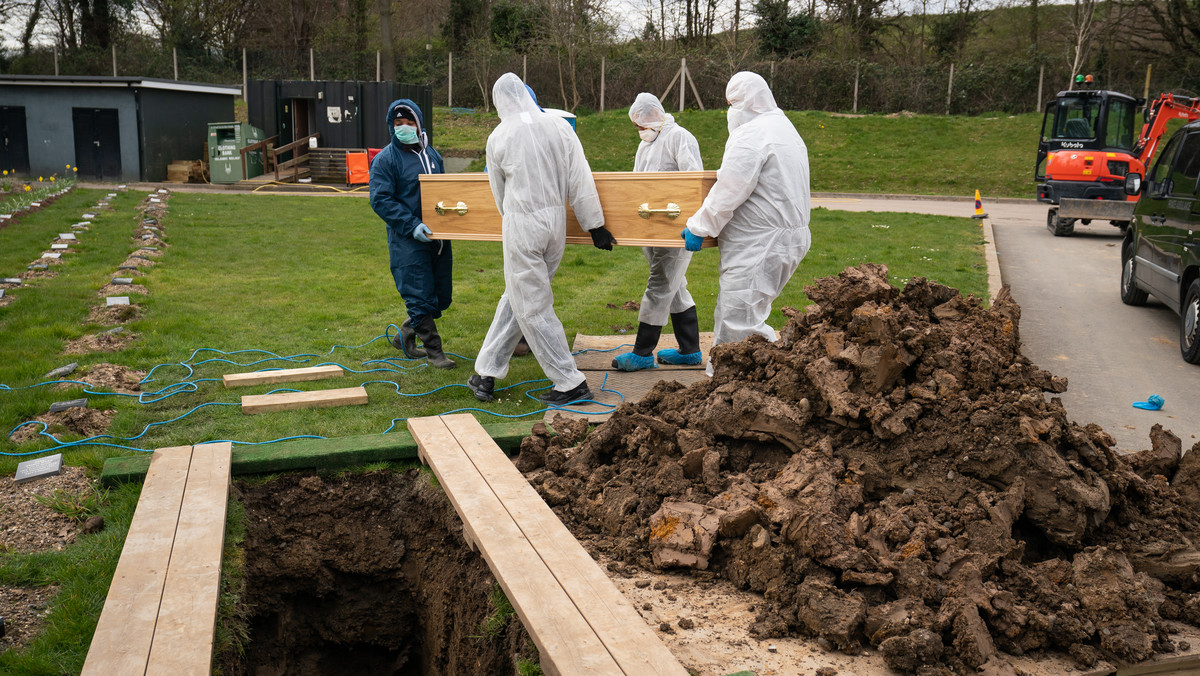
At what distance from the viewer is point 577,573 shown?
315 cm

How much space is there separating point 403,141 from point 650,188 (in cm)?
207

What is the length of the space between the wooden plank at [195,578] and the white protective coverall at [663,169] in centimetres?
328

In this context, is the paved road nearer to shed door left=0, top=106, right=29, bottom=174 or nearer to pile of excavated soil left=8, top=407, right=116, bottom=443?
pile of excavated soil left=8, top=407, right=116, bottom=443

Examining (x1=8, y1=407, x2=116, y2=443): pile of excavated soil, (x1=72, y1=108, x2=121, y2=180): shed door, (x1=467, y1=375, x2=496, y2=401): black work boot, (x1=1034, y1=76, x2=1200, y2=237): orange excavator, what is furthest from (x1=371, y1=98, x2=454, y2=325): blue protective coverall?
(x1=72, y1=108, x2=121, y2=180): shed door

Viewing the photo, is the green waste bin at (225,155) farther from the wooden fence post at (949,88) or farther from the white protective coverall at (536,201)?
the wooden fence post at (949,88)

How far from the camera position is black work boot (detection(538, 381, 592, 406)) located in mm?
5562

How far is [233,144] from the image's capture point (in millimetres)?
22547

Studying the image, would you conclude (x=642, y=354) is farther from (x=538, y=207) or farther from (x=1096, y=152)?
(x=1096, y=152)

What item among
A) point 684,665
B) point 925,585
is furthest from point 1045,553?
point 684,665

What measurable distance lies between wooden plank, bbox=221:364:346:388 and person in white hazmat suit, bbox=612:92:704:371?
2.10 m

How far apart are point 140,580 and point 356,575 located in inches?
51.9

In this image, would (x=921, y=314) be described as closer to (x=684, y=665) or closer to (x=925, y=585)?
(x=925, y=585)

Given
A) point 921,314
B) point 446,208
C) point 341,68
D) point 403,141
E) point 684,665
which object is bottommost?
point 684,665

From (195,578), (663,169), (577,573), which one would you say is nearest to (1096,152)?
(663,169)
